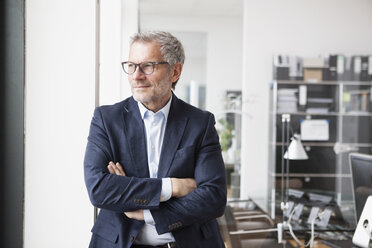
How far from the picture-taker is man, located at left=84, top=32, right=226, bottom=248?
1.44 meters

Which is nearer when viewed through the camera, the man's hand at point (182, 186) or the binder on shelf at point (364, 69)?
the man's hand at point (182, 186)

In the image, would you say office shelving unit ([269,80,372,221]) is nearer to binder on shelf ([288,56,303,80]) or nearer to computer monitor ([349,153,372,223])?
binder on shelf ([288,56,303,80])

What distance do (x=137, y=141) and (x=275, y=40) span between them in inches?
198

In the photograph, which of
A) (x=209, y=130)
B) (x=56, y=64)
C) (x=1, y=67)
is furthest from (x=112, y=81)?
(x=209, y=130)

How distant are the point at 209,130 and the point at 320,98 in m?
4.67

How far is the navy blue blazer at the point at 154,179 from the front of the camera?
4.71 feet

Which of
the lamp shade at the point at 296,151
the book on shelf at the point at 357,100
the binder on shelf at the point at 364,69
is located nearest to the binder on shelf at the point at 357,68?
the binder on shelf at the point at 364,69

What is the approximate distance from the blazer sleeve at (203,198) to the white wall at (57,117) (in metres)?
0.63

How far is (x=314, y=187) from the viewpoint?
592 cm

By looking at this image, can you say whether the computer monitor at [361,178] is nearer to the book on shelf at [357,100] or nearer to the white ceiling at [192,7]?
the book on shelf at [357,100]

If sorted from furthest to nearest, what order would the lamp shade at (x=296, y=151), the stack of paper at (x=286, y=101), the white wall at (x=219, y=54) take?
the white wall at (x=219, y=54) → the stack of paper at (x=286, y=101) → the lamp shade at (x=296, y=151)

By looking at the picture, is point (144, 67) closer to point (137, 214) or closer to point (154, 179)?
point (154, 179)

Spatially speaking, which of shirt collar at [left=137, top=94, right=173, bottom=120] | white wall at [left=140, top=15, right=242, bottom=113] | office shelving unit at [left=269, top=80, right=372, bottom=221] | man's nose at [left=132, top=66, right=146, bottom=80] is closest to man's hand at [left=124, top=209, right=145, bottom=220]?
shirt collar at [left=137, top=94, right=173, bottom=120]

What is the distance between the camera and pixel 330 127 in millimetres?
5910
